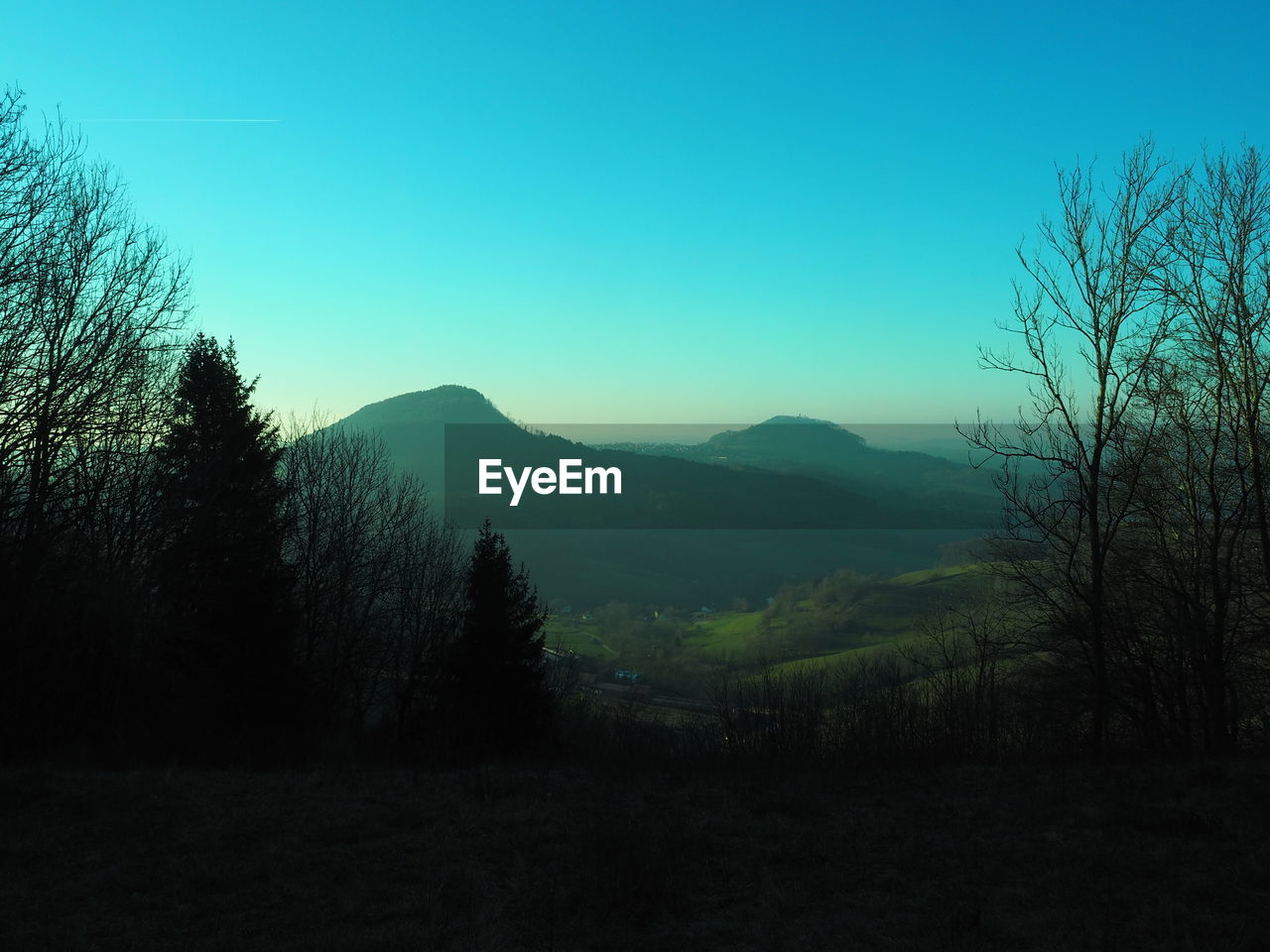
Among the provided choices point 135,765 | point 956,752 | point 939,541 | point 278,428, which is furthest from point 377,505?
point 939,541

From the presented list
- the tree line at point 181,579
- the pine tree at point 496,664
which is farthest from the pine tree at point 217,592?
the pine tree at point 496,664

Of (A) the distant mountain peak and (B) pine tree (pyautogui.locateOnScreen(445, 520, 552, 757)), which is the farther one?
(A) the distant mountain peak

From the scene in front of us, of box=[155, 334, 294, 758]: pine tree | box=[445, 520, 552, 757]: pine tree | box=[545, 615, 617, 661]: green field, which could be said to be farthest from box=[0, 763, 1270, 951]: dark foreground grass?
box=[545, 615, 617, 661]: green field

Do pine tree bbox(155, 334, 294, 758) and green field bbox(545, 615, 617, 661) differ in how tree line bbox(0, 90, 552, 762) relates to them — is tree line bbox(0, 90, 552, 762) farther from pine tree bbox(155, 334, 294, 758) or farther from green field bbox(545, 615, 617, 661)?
green field bbox(545, 615, 617, 661)

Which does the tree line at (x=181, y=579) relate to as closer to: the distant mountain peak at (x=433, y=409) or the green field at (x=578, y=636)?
the green field at (x=578, y=636)

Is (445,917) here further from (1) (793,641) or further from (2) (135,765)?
(1) (793,641)
